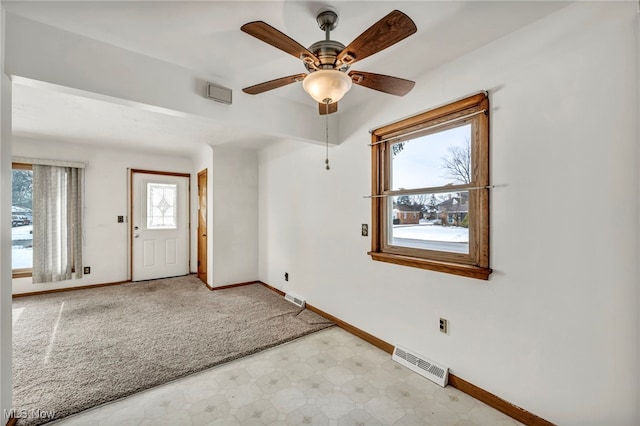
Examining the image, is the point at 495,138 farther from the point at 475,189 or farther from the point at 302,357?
the point at 302,357

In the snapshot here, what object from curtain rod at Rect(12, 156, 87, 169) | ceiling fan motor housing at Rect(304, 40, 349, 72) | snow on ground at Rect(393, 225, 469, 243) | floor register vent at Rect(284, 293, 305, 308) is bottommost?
floor register vent at Rect(284, 293, 305, 308)

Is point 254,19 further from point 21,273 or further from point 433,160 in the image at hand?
point 21,273

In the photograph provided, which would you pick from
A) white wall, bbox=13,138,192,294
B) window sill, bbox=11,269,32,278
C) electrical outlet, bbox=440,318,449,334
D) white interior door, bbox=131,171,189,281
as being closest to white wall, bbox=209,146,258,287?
white interior door, bbox=131,171,189,281

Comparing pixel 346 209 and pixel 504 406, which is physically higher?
pixel 346 209

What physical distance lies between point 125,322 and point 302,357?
215 centimetres

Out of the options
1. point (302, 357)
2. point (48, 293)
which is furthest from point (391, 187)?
point (48, 293)

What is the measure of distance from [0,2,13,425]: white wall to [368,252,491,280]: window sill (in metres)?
2.50

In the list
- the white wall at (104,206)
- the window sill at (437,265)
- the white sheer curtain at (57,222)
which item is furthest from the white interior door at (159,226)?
the window sill at (437,265)

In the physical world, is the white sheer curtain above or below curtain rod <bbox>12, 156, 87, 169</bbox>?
below

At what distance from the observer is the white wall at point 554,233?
4.46 feet

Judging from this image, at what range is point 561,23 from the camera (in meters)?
1.54

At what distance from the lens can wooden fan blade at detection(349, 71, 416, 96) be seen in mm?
1613

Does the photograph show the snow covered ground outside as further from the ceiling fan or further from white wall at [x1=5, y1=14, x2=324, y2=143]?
the ceiling fan

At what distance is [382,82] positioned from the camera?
Result: 5.55 ft
